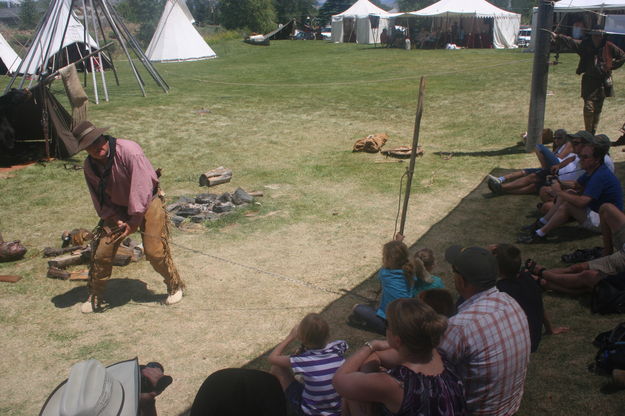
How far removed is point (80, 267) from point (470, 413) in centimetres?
461

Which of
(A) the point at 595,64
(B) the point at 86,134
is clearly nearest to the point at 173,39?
(A) the point at 595,64

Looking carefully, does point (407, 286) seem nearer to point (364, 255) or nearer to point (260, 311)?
point (260, 311)

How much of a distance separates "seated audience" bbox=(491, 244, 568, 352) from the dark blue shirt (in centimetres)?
221

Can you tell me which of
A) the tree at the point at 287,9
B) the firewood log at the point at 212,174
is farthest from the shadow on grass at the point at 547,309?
the tree at the point at 287,9

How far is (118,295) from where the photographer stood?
525 cm

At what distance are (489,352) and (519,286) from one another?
91cm

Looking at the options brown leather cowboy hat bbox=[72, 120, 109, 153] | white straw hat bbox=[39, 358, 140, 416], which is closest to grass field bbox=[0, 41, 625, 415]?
white straw hat bbox=[39, 358, 140, 416]

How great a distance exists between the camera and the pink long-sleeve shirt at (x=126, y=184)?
470 centimetres

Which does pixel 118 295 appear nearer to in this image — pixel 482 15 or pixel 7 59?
pixel 7 59

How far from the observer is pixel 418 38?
1259 inches

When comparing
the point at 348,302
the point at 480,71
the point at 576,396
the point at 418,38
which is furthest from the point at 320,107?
the point at 418,38

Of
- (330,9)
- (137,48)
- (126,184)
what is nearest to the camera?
(126,184)

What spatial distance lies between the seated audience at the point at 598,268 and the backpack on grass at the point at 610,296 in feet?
0.29

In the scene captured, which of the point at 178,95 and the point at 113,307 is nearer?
the point at 113,307
